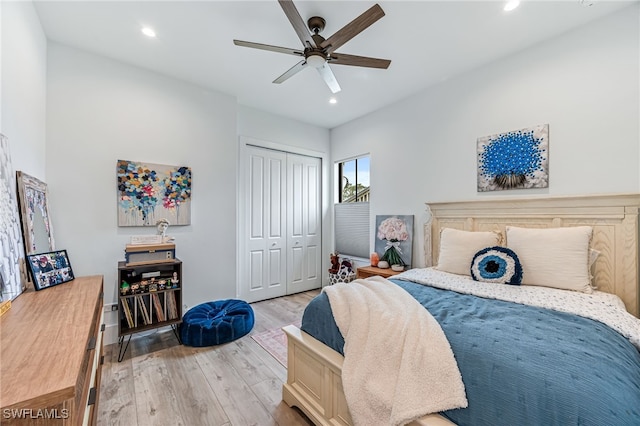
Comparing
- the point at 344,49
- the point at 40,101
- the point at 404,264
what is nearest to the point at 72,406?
the point at 40,101

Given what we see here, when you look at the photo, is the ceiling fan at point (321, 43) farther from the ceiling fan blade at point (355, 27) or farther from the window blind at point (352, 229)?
the window blind at point (352, 229)

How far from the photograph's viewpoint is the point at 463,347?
1.14m

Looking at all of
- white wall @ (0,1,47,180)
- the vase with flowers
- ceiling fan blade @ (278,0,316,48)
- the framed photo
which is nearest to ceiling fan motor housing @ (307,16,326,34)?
ceiling fan blade @ (278,0,316,48)

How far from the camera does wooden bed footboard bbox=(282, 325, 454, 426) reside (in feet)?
4.84

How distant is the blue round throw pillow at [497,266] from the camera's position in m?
2.01

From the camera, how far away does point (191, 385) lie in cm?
201

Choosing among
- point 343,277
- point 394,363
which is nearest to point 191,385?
point 394,363

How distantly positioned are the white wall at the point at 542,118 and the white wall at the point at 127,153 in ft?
7.62

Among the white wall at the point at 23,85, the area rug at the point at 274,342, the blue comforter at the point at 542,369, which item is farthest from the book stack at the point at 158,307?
the blue comforter at the point at 542,369

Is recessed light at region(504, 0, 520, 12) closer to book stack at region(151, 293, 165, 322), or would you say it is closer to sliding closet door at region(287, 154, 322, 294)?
sliding closet door at region(287, 154, 322, 294)

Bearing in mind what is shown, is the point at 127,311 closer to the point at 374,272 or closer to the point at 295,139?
the point at 374,272

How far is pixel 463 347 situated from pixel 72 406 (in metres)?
1.38

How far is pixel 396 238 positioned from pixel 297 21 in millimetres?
2649

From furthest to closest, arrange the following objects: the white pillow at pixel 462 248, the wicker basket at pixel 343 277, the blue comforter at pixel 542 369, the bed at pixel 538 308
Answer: the wicker basket at pixel 343 277 < the white pillow at pixel 462 248 < the bed at pixel 538 308 < the blue comforter at pixel 542 369
